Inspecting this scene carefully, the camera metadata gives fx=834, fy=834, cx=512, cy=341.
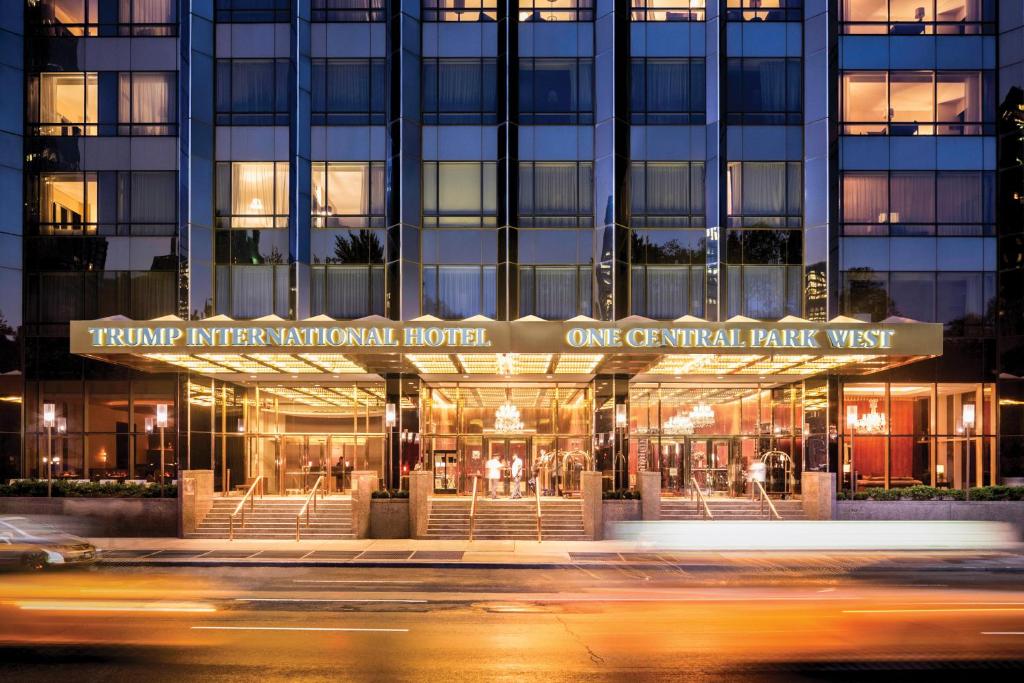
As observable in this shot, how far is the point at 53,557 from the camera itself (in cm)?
1678

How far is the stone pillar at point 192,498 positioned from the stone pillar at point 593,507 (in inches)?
471

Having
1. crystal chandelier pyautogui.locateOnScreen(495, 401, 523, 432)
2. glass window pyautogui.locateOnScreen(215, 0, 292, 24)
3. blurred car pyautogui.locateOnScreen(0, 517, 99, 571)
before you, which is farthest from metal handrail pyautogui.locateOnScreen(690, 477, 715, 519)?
glass window pyautogui.locateOnScreen(215, 0, 292, 24)

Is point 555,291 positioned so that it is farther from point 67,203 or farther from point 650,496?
point 67,203

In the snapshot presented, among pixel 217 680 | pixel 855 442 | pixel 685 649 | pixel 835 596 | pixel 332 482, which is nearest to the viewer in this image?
pixel 217 680

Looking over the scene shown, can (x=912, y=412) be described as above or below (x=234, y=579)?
above

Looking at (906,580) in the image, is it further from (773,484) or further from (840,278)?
(840,278)

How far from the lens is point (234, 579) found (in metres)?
17.9

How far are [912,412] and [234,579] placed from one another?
77.3 ft

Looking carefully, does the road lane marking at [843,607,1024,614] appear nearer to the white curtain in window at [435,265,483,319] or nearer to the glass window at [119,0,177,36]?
the white curtain in window at [435,265,483,319]

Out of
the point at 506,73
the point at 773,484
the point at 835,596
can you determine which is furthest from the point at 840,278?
the point at 835,596

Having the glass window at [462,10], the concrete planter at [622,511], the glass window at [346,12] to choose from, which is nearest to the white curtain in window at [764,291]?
the concrete planter at [622,511]

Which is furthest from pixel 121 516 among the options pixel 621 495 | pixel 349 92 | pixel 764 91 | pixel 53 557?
pixel 764 91

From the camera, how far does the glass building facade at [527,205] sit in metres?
29.5

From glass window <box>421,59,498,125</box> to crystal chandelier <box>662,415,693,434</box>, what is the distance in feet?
42.5
